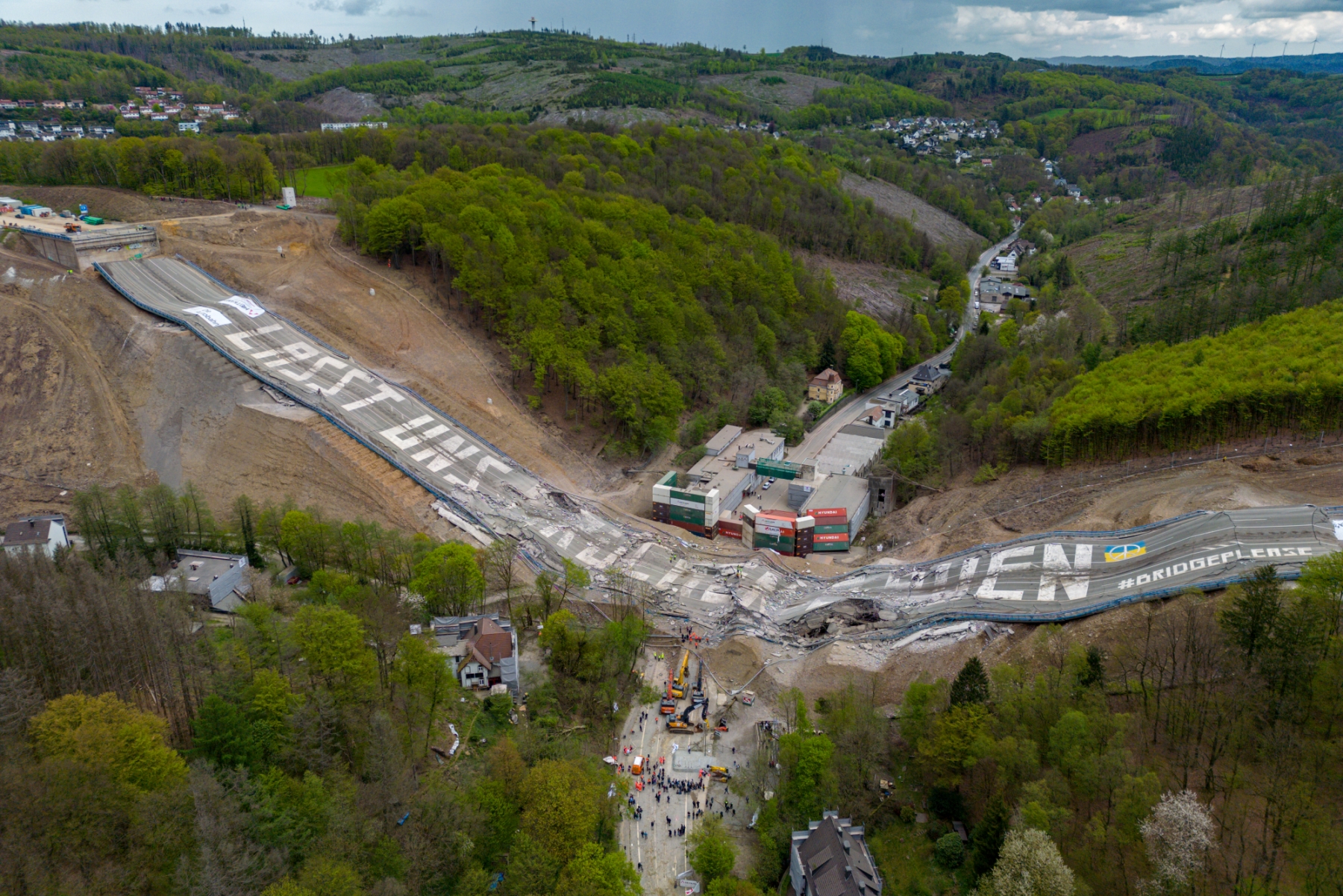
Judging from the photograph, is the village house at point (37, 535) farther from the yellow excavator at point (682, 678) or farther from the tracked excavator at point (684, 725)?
the tracked excavator at point (684, 725)

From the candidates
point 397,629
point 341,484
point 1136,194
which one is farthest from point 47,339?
point 1136,194

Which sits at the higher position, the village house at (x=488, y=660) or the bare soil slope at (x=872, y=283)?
the bare soil slope at (x=872, y=283)

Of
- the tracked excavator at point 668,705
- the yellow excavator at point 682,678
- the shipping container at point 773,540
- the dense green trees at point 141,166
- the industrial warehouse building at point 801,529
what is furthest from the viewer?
the dense green trees at point 141,166

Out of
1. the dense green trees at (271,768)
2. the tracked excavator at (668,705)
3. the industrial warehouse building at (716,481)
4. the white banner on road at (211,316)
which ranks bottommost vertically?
the tracked excavator at (668,705)

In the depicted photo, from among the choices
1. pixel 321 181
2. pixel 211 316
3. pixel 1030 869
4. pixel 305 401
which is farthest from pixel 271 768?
pixel 321 181

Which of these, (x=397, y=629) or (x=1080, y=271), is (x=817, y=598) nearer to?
(x=397, y=629)

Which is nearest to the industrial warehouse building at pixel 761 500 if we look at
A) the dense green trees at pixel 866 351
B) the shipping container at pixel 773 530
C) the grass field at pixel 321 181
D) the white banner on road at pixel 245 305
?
the shipping container at pixel 773 530

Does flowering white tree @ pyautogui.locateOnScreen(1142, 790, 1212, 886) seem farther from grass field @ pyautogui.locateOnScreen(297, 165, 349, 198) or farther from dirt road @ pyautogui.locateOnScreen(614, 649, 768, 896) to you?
grass field @ pyautogui.locateOnScreen(297, 165, 349, 198)
